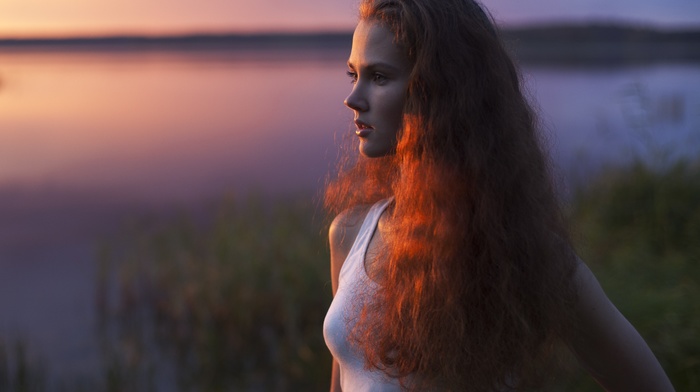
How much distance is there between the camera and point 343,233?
5.93 feet

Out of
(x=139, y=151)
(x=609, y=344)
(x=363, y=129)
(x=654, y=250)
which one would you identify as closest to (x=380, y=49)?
(x=363, y=129)

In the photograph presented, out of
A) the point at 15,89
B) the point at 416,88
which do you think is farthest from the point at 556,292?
the point at 15,89

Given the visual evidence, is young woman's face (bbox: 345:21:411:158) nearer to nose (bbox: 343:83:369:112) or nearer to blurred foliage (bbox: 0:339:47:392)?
nose (bbox: 343:83:369:112)

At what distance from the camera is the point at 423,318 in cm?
149

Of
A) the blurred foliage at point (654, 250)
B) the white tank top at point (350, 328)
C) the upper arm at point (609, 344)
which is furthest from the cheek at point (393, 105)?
the blurred foliage at point (654, 250)

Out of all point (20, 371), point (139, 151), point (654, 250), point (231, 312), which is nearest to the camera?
point (20, 371)

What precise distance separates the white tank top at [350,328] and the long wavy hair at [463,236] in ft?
0.09

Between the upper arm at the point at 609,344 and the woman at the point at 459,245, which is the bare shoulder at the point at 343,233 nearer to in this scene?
the woman at the point at 459,245

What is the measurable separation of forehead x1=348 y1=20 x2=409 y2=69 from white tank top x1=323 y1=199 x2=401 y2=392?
40cm

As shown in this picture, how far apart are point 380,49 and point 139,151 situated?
43.6 feet

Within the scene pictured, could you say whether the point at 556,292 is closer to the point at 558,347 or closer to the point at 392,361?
the point at 558,347

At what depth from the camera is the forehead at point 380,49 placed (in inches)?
59.9

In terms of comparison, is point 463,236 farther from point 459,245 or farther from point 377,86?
point 377,86

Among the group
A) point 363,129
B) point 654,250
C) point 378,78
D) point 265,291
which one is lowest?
point 265,291
